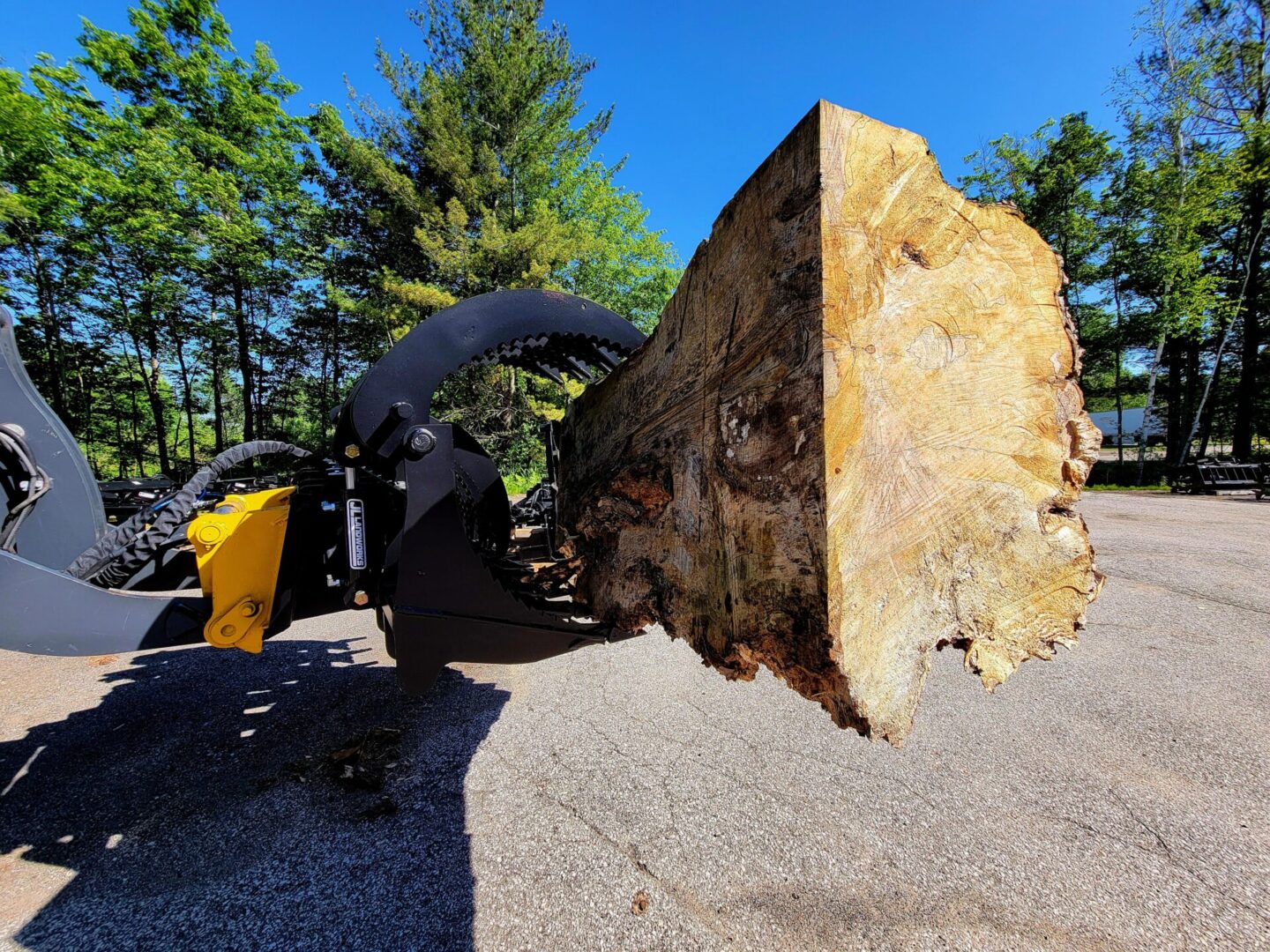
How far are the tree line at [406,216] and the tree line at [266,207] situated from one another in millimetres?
67

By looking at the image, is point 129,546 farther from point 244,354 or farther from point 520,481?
point 244,354

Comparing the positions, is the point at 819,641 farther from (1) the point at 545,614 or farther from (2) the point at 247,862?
(2) the point at 247,862

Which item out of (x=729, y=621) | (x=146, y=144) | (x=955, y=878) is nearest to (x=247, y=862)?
(x=729, y=621)

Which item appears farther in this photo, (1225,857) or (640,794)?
(640,794)

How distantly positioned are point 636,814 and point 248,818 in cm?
150

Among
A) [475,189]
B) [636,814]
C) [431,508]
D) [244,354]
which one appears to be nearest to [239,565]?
[431,508]

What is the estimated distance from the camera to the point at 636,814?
197cm

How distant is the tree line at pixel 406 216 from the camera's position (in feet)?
43.7

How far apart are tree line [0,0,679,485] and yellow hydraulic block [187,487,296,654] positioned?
13.2 m

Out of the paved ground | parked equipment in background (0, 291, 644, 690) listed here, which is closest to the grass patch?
the paved ground

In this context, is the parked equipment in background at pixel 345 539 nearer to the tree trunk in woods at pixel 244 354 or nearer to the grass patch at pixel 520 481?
the grass patch at pixel 520 481

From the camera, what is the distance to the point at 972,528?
42.5 inches

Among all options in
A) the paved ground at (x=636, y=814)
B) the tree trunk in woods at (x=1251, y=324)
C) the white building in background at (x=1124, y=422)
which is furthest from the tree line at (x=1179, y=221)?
the paved ground at (x=636, y=814)

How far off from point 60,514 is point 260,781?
1.33 m
